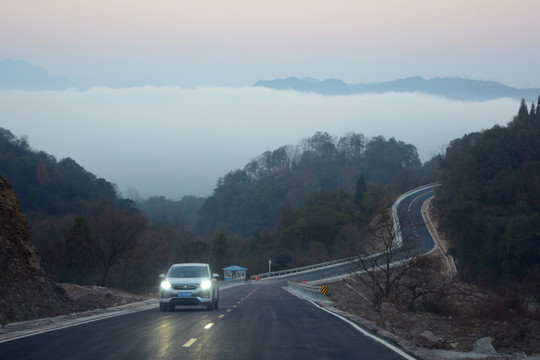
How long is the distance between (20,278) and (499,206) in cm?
5692

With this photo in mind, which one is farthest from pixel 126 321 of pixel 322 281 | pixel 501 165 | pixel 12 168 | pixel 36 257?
pixel 12 168

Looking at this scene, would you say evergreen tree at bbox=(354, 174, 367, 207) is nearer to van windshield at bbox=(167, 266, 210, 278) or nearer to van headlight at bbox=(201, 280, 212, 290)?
van windshield at bbox=(167, 266, 210, 278)

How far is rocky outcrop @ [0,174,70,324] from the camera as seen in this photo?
1798 cm

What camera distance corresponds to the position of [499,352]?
12.4 metres

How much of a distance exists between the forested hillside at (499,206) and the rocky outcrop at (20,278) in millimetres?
33523

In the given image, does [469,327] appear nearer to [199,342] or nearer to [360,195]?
[199,342]

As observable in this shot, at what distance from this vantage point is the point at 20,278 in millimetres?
19688

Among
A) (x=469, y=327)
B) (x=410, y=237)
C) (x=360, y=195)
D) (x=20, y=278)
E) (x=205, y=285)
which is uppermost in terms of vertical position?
(x=360, y=195)

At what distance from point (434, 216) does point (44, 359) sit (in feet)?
306

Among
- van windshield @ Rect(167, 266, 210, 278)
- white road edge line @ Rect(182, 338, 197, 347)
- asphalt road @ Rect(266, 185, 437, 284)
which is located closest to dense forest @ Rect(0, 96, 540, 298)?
asphalt road @ Rect(266, 185, 437, 284)

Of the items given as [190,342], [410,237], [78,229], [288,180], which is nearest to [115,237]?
[78,229]

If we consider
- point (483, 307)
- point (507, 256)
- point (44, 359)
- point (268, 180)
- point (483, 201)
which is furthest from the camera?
point (268, 180)

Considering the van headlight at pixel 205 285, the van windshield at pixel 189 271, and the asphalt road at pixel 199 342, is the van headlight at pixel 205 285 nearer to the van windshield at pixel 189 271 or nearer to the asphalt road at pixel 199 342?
the van windshield at pixel 189 271

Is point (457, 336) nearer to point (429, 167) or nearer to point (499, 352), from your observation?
point (499, 352)
